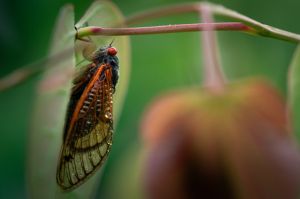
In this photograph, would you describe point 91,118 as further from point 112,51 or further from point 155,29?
point 155,29

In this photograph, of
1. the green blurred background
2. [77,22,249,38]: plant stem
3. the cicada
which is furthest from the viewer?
the green blurred background

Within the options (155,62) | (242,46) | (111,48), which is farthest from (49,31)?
(111,48)

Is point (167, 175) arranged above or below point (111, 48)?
below

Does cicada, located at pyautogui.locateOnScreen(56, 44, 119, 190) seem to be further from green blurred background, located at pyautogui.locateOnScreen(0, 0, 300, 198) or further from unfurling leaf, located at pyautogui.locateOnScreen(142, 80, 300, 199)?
green blurred background, located at pyautogui.locateOnScreen(0, 0, 300, 198)

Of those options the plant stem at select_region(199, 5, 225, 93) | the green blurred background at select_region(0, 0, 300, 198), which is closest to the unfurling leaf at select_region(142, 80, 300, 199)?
the plant stem at select_region(199, 5, 225, 93)

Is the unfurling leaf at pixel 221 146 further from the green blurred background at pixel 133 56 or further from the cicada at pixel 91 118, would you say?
the green blurred background at pixel 133 56

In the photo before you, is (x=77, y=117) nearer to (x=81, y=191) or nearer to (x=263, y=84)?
(x=81, y=191)

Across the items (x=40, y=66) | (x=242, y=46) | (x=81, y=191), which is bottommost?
(x=81, y=191)
